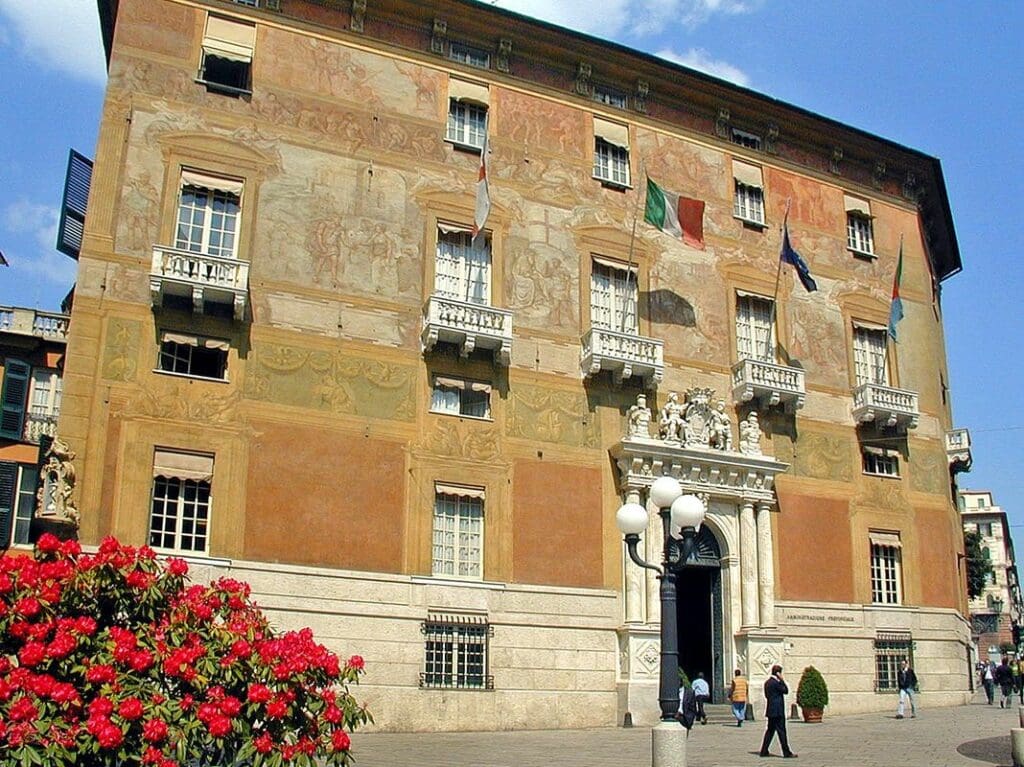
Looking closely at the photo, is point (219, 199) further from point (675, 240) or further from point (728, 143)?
point (728, 143)

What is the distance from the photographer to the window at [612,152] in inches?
1228

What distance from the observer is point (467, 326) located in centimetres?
2680

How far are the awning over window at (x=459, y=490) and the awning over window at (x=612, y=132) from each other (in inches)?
446

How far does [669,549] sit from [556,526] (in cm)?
1140

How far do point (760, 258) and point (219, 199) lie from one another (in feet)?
52.6

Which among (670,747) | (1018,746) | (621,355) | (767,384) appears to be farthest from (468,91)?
(1018,746)

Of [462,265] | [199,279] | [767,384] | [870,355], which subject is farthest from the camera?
[870,355]

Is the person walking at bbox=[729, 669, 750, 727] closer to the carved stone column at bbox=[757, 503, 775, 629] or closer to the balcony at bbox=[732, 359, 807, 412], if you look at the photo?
the carved stone column at bbox=[757, 503, 775, 629]

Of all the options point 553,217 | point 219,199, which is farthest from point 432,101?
point 219,199

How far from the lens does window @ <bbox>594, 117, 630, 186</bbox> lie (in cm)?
3119

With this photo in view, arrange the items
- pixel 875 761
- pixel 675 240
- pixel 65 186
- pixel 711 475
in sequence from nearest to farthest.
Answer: pixel 875 761
pixel 65 186
pixel 711 475
pixel 675 240

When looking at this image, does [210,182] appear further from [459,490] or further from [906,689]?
[906,689]

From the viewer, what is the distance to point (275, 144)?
26750 millimetres

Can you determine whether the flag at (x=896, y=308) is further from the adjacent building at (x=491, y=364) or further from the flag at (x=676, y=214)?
the flag at (x=676, y=214)
